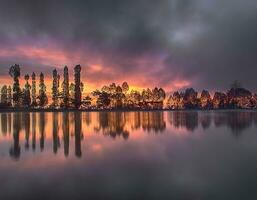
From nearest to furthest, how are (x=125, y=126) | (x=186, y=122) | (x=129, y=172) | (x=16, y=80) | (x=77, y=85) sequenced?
(x=129, y=172)
(x=125, y=126)
(x=186, y=122)
(x=16, y=80)
(x=77, y=85)

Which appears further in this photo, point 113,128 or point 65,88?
point 65,88

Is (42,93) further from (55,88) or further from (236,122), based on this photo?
(236,122)

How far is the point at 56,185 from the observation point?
10.5 metres

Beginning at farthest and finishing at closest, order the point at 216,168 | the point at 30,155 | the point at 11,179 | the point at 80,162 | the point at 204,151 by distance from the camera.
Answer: the point at 204,151 < the point at 30,155 < the point at 80,162 < the point at 216,168 < the point at 11,179

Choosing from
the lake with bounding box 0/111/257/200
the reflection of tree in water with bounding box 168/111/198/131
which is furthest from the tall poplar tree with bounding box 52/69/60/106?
the lake with bounding box 0/111/257/200

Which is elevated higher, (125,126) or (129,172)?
(125,126)

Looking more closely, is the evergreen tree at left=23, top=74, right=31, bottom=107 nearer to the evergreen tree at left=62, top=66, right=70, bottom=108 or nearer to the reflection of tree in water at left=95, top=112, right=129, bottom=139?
the evergreen tree at left=62, top=66, right=70, bottom=108

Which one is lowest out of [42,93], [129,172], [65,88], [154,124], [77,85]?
[129,172]

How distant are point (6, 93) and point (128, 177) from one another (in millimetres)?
167751

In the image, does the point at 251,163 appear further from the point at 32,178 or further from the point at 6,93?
the point at 6,93

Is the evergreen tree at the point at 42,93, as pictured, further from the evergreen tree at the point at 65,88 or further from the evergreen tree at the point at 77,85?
the evergreen tree at the point at 77,85

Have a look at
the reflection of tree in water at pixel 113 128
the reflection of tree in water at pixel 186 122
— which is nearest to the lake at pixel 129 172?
the reflection of tree in water at pixel 113 128

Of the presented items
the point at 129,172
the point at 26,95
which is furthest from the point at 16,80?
the point at 129,172

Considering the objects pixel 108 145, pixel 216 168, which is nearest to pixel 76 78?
pixel 108 145
